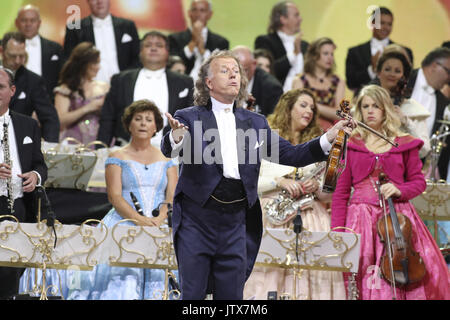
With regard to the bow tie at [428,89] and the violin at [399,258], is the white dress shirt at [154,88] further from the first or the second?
the violin at [399,258]

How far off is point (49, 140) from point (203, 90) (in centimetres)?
350

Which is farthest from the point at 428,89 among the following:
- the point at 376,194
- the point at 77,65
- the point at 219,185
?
the point at 219,185

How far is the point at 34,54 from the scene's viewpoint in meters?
8.34

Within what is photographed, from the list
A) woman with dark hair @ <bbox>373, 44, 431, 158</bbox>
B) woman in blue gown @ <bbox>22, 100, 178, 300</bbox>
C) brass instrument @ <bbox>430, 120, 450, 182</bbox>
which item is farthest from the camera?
brass instrument @ <bbox>430, 120, 450, 182</bbox>

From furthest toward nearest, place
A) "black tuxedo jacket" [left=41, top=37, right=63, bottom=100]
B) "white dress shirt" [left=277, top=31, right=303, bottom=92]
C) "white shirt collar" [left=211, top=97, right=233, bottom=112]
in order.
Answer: "white dress shirt" [left=277, top=31, right=303, bottom=92], "black tuxedo jacket" [left=41, top=37, right=63, bottom=100], "white shirt collar" [left=211, top=97, right=233, bottom=112]

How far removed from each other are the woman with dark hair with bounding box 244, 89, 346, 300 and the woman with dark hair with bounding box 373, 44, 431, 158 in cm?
99

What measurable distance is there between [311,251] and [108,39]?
4.09 meters

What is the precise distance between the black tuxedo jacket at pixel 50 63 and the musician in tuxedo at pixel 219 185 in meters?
4.50

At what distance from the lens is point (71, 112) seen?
7.91 metres

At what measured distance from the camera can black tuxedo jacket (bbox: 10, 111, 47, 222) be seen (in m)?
5.74

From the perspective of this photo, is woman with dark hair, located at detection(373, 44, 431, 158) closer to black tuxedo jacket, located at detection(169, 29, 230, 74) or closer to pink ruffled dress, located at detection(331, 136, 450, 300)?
pink ruffled dress, located at detection(331, 136, 450, 300)

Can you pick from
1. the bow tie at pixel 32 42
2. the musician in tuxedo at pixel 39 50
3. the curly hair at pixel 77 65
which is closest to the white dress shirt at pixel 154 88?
the curly hair at pixel 77 65

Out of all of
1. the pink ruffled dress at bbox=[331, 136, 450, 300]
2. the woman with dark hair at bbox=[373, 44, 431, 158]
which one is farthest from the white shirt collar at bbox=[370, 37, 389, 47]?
the pink ruffled dress at bbox=[331, 136, 450, 300]

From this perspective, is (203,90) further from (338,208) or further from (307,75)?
(307,75)
